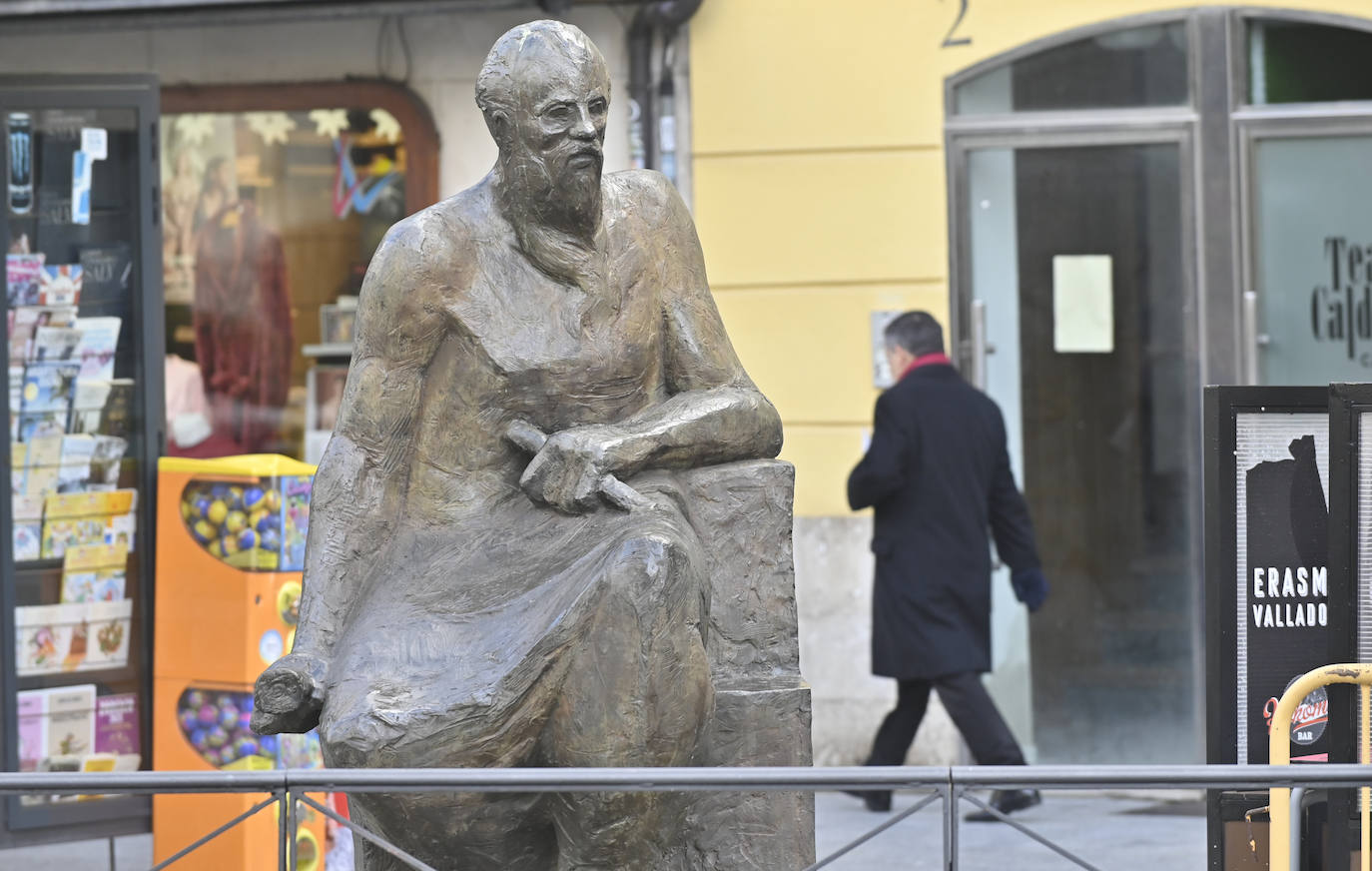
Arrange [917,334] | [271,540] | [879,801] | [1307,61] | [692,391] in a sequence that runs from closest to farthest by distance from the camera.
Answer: [692,391] → [271,540] → [917,334] → [879,801] → [1307,61]

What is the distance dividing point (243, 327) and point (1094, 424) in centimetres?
328

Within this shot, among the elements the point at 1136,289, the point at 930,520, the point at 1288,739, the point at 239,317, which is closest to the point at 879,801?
the point at 930,520

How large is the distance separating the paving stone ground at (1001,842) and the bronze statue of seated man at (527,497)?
10.1 feet

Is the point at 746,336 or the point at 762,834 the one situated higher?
the point at 746,336

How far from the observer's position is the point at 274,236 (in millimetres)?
8352

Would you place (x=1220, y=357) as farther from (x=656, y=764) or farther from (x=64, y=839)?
(x=656, y=764)

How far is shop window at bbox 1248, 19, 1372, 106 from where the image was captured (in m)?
7.96

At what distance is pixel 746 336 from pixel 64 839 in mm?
3126

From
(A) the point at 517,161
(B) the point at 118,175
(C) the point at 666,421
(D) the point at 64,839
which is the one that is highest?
(B) the point at 118,175

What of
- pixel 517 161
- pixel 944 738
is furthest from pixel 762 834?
pixel 944 738

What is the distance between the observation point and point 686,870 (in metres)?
3.86

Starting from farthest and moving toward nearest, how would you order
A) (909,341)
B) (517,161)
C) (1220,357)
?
(1220,357) < (909,341) < (517,161)

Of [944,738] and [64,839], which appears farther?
[944,738]

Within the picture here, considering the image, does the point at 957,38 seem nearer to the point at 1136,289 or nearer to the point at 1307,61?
the point at 1136,289
